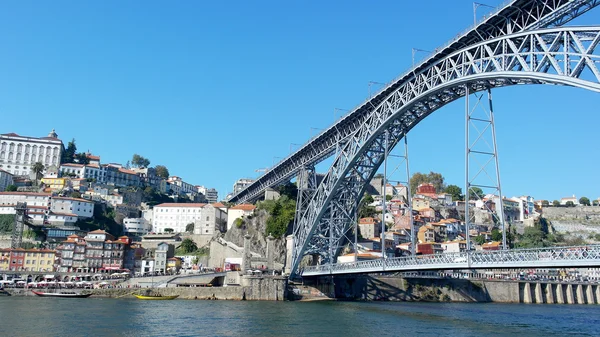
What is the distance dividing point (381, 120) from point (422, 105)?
3.15 m

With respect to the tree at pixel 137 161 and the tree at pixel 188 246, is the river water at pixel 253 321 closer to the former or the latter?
the tree at pixel 188 246

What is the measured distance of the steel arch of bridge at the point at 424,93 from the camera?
67.1 feet

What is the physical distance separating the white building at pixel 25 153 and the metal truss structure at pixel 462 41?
51639 mm

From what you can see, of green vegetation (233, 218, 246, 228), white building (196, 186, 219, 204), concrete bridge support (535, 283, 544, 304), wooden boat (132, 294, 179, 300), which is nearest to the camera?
wooden boat (132, 294, 179, 300)

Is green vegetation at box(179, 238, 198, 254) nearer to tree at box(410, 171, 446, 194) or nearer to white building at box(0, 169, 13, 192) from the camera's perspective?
white building at box(0, 169, 13, 192)

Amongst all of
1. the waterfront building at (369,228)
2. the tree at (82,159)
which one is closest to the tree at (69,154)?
the tree at (82,159)

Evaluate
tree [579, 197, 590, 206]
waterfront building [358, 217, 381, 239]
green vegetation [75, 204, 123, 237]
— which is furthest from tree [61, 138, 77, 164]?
tree [579, 197, 590, 206]

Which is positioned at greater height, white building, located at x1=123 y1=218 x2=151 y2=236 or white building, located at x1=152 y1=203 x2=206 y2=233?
white building, located at x1=152 y1=203 x2=206 y2=233

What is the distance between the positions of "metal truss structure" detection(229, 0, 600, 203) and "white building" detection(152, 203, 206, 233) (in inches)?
1010

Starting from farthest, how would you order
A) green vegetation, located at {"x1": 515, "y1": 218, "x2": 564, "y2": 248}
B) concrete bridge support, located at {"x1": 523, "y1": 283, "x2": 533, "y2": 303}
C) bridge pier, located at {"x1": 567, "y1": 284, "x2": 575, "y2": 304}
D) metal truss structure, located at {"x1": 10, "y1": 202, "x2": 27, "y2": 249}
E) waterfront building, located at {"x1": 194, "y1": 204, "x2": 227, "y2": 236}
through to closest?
waterfront building, located at {"x1": 194, "y1": 204, "x2": 227, "y2": 236}, green vegetation, located at {"x1": 515, "y1": 218, "x2": 564, "y2": 248}, metal truss structure, located at {"x1": 10, "y1": 202, "x2": 27, "y2": 249}, bridge pier, located at {"x1": 567, "y1": 284, "x2": 575, "y2": 304}, concrete bridge support, located at {"x1": 523, "y1": 283, "x2": 533, "y2": 303}

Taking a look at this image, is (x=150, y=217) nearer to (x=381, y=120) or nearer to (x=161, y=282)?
(x=161, y=282)

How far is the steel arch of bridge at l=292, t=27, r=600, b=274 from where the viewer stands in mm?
20438

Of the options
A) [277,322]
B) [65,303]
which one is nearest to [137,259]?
[65,303]

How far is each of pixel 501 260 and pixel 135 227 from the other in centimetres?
5983
